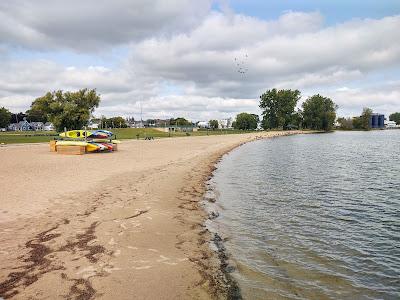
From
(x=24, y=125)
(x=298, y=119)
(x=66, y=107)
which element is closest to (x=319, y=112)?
(x=298, y=119)

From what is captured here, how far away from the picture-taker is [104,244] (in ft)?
28.0

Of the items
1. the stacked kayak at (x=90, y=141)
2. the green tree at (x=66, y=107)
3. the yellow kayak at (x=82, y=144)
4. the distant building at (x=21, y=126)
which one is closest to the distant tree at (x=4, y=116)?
the distant building at (x=21, y=126)

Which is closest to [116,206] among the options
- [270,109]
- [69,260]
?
[69,260]

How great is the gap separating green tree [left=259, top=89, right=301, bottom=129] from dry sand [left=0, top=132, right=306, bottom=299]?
162362 millimetres

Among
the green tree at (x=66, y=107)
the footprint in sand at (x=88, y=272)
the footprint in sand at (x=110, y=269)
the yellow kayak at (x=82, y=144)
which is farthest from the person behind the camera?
the green tree at (x=66, y=107)

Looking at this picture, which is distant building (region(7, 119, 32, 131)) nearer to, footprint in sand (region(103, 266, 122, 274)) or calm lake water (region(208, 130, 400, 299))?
calm lake water (region(208, 130, 400, 299))

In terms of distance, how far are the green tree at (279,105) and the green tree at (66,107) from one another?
392 feet

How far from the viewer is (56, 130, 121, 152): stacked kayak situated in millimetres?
36825

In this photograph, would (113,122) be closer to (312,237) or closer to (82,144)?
(82,144)

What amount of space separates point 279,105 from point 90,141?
5708 inches

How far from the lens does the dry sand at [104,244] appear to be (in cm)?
→ 635

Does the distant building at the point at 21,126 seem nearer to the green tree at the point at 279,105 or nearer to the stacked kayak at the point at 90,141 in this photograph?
the green tree at the point at 279,105

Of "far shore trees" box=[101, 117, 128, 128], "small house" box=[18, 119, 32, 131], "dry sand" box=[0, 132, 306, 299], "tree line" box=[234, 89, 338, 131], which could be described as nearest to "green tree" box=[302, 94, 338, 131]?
"tree line" box=[234, 89, 338, 131]

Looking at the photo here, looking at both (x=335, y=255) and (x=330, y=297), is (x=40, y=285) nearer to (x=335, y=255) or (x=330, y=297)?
(x=330, y=297)
